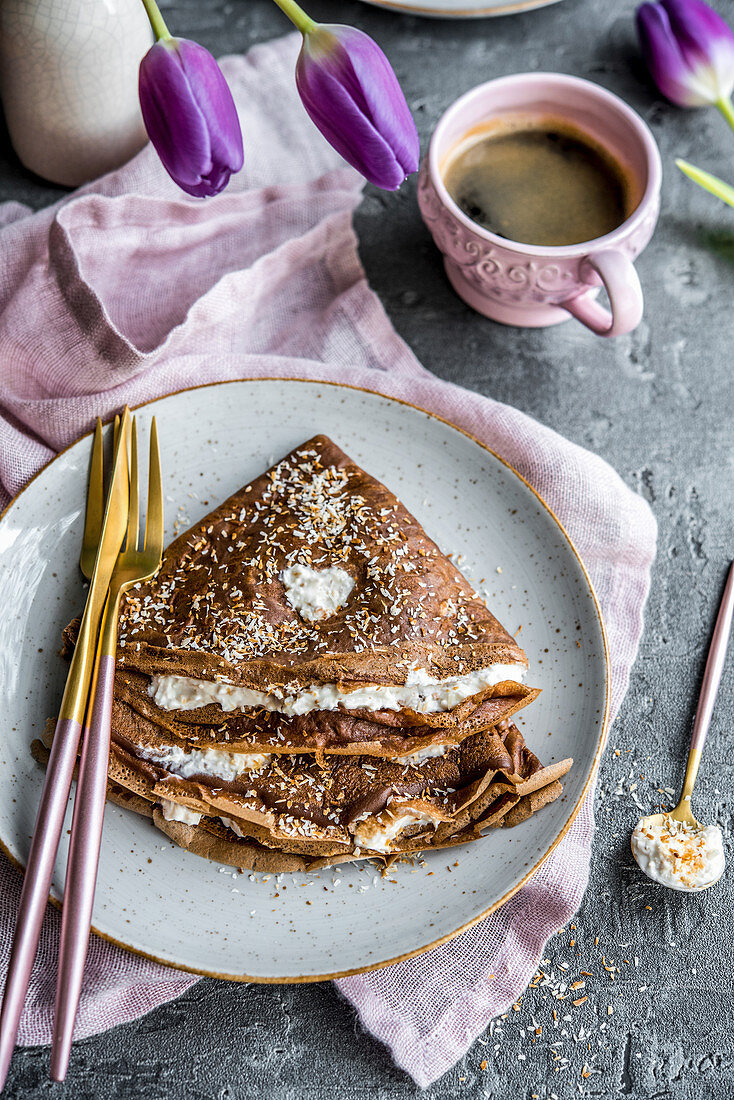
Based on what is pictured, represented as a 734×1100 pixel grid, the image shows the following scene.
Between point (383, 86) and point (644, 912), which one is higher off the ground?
point (383, 86)

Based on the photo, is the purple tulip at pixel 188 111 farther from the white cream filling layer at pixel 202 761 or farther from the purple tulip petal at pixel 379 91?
the white cream filling layer at pixel 202 761

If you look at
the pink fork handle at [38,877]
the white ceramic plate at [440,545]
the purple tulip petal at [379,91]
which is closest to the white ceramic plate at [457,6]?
the white ceramic plate at [440,545]

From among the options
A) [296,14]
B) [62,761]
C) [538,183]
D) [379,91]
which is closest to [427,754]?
[62,761]

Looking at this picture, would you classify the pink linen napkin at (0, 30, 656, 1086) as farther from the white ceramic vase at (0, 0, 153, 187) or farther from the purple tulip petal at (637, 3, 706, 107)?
the purple tulip petal at (637, 3, 706, 107)

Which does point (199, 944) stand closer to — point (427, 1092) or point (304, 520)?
point (427, 1092)

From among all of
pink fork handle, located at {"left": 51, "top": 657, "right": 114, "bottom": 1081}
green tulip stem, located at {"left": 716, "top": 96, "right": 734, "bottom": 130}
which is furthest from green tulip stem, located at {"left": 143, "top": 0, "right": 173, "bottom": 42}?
green tulip stem, located at {"left": 716, "top": 96, "right": 734, "bottom": 130}

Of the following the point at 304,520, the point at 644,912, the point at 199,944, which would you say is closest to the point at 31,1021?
the point at 199,944

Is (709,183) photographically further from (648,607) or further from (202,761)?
(202,761)
